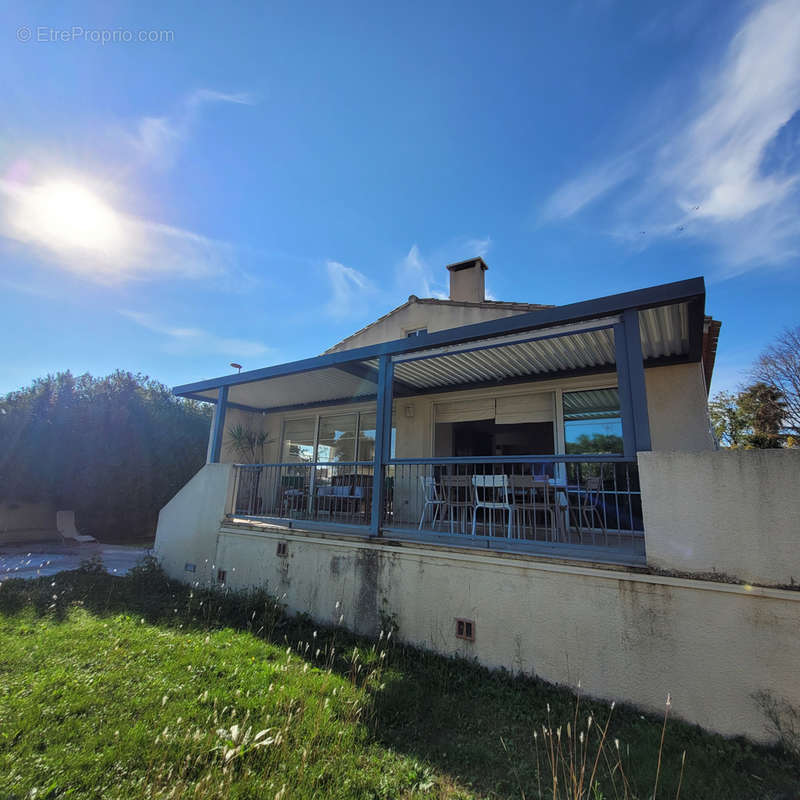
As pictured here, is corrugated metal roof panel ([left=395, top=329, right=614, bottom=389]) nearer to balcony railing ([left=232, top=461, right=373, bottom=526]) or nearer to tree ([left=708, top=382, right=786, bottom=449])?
balcony railing ([left=232, top=461, right=373, bottom=526])

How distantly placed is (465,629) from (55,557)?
10.1 m

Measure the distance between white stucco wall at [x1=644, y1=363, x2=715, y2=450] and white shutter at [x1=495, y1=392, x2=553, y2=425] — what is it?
5.03ft

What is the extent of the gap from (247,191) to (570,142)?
579 centimetres

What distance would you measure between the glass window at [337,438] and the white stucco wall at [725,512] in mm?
6631

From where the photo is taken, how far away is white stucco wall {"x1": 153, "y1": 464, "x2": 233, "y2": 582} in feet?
21.2

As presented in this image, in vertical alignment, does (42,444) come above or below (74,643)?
above

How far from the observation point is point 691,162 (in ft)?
20.2

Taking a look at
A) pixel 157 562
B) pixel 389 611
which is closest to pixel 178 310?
pixel 157 562

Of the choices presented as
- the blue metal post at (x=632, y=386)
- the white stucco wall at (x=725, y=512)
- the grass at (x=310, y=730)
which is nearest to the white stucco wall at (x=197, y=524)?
the grass at (x=310, y=730)

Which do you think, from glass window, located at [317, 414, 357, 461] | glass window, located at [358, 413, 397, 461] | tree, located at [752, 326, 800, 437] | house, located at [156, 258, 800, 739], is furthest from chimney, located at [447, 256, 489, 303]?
tree, located at [752, 326, 800, 437]

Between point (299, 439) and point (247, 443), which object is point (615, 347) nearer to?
point (299, 439)

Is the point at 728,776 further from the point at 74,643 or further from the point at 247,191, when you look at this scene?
the point at 247,191

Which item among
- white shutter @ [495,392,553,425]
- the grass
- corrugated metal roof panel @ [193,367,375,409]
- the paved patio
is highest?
corrugated metal roof panel @ [193,367,375,409]

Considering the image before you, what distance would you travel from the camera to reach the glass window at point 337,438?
916 centimetres
